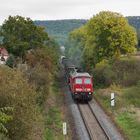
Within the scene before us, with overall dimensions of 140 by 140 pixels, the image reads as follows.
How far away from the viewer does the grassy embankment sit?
1436 inches

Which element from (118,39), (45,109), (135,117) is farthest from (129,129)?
(118,39)

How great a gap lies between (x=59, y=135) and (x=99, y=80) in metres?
32.1

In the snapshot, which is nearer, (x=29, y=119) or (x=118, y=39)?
(x=29, y=119)

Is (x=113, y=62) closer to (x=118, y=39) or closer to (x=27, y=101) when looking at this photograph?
(x=118, y=39)

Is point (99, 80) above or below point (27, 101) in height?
below

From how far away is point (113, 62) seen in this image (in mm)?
65375

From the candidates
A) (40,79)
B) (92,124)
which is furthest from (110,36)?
(92,124)

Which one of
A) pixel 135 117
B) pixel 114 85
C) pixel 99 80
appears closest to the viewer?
pixel 135 117

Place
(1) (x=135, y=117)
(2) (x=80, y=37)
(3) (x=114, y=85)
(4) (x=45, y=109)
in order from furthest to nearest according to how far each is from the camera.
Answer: (2) (x=80, y=37) → (3) (x=114, y=85) → (4) (x=45, y=109) → (1) (x=135, y=117)

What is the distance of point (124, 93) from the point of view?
1999 inches

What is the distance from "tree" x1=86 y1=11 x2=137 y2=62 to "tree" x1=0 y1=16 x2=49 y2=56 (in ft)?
25.1

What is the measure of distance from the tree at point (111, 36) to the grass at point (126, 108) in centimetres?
1345

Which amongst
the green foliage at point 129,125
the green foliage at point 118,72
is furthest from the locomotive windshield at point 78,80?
the green foliage at point 118,72

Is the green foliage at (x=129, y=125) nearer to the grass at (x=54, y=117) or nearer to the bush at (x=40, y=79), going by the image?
the grass at (x=54, y=117)
